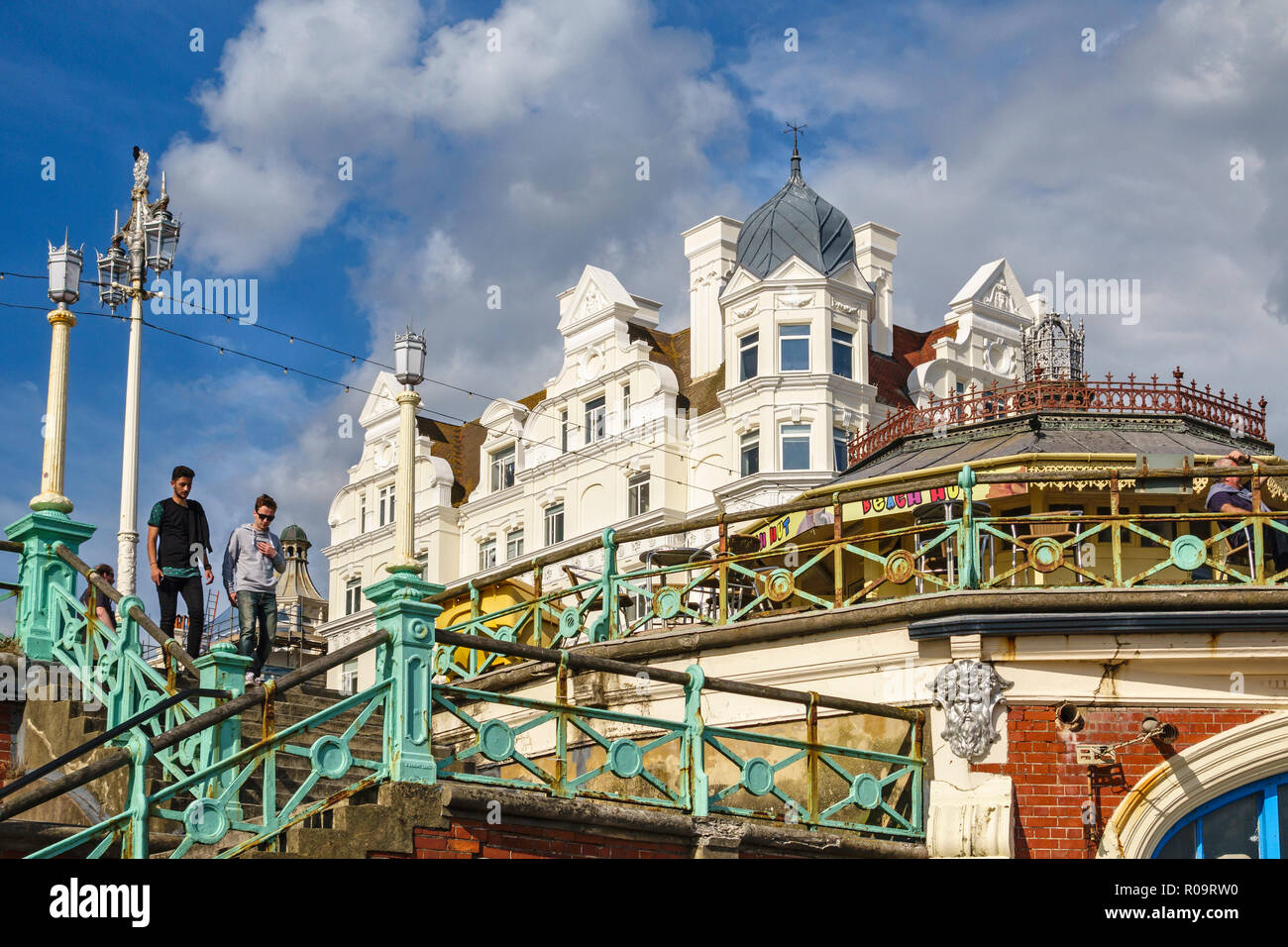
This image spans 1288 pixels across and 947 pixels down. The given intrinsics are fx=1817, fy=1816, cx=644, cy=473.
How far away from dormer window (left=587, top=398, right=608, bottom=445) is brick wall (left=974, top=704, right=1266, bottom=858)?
43.5 meters

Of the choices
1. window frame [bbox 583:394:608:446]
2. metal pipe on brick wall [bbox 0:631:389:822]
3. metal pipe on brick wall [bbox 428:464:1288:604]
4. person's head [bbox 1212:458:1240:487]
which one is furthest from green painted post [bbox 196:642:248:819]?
window frame [bbox 583:394:608:446]

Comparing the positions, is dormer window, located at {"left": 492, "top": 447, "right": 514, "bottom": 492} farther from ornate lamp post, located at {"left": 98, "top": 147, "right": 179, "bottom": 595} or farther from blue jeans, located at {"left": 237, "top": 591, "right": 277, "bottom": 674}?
blue jeans, located at {"left": 237, "top": 591, "right": 277, "bottom": 674}

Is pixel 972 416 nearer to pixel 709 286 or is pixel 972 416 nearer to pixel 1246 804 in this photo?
pixel 1246 804

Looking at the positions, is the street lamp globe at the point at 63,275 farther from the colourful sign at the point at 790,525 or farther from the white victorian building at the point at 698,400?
the white victorian building at the point at 698,400

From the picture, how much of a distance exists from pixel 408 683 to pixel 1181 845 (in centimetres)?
602

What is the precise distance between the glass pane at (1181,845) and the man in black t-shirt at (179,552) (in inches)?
307

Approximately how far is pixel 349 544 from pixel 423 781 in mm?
55084

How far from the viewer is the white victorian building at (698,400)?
170ft

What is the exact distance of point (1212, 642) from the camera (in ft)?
43.2

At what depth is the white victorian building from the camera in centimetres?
5184

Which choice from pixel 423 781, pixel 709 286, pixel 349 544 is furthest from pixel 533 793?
pixel 349 544

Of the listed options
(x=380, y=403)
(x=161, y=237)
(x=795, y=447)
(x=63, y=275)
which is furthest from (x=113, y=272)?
(x=380, y=403)

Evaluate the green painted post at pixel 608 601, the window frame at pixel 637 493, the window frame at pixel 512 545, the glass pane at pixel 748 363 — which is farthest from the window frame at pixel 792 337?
the green painted post at pixel 608 601
